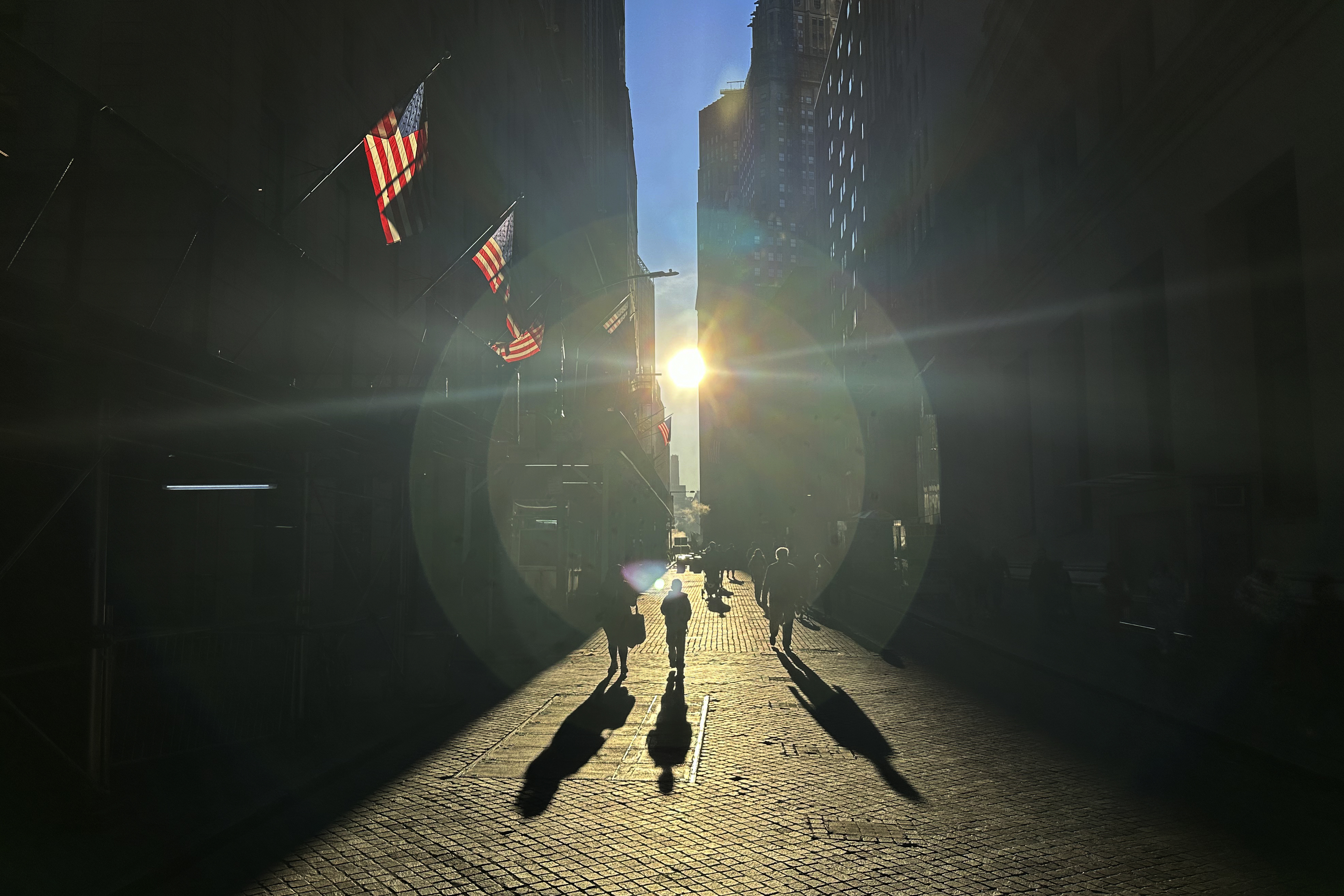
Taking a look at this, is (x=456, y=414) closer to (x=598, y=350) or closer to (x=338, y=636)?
(x=338, y=636)

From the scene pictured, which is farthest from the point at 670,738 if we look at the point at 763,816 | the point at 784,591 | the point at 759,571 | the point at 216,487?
the point at 759,571

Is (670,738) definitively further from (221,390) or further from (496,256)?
(496,256)

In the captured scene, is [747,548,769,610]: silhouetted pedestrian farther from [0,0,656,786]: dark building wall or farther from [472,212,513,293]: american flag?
[472,212,513,293]: american flag

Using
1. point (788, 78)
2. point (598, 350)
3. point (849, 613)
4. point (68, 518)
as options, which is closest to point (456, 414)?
point (68, 518)

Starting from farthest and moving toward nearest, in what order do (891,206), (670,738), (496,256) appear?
1. (891,206)
2. (496,256)
3. (670,738)

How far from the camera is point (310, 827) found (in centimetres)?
723

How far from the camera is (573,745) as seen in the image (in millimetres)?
10250

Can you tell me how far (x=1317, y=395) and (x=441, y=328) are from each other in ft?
65.1

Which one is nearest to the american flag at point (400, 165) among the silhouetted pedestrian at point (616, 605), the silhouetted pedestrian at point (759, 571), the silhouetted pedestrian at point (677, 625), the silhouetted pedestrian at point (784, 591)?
the silhouetted pedestrian at point (616, 605)

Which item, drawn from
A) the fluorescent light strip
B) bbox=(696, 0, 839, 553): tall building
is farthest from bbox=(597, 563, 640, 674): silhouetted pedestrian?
bbox=(696, 0, 839, 553): tall building

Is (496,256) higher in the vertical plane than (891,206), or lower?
lower

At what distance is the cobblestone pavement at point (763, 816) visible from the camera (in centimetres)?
584

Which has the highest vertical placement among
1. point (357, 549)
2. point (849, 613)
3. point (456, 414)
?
point (456, 414)

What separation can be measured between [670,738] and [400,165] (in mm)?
8243
